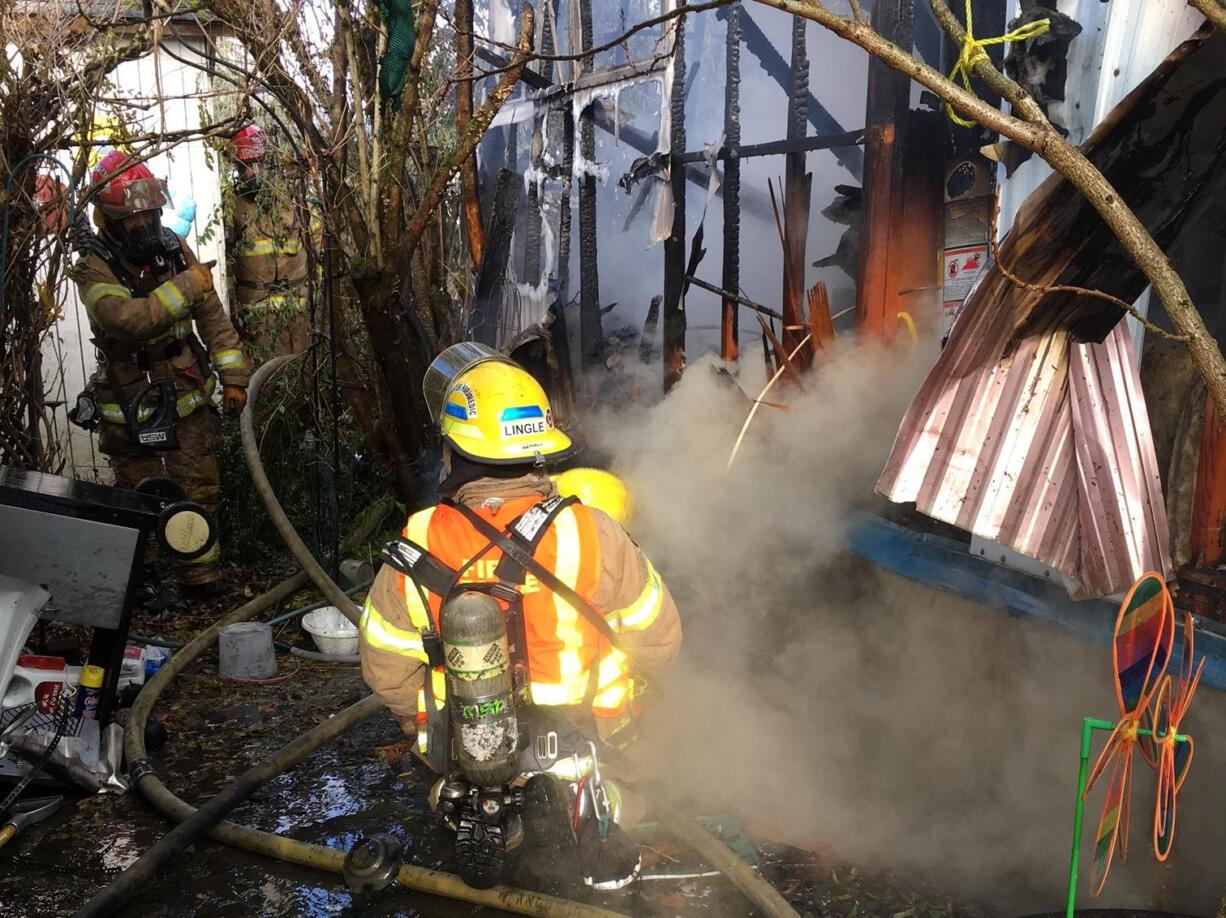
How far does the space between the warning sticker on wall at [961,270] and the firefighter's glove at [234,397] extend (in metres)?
5.03

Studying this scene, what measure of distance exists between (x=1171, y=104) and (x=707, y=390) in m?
3.36

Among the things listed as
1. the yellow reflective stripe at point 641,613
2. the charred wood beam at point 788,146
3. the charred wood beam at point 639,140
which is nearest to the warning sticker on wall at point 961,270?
the charred wood beam at point 788,146

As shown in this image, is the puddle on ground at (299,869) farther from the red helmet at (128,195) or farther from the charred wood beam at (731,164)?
the red helmet at (128,195)

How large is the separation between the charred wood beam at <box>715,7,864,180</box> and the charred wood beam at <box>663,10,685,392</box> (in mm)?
430

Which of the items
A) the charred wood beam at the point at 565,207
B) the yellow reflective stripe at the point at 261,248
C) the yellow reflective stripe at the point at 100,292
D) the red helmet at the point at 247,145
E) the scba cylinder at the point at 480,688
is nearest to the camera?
the scba cylinder at the point at 480,688

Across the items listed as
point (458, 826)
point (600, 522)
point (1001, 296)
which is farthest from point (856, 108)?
point (458, 826)

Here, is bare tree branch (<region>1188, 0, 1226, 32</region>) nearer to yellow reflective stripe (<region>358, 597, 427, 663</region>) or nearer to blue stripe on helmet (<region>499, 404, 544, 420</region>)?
blue stripe on helmet (<region>499, 404, 544, 420</region>)

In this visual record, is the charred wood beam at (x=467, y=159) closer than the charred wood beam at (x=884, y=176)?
No

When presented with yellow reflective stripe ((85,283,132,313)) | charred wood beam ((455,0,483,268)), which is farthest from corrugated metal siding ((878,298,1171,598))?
yellow reflective stripe ((85,283,132,313))

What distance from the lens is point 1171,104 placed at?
9.14 ft

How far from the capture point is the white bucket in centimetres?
596

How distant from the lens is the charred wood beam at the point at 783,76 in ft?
18.6

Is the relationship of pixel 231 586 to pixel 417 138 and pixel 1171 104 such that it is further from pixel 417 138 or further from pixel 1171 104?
pixel 1171 104

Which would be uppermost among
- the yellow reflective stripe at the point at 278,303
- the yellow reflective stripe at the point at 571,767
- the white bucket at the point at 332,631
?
the yellow reflective stripe at the point at 278,303
